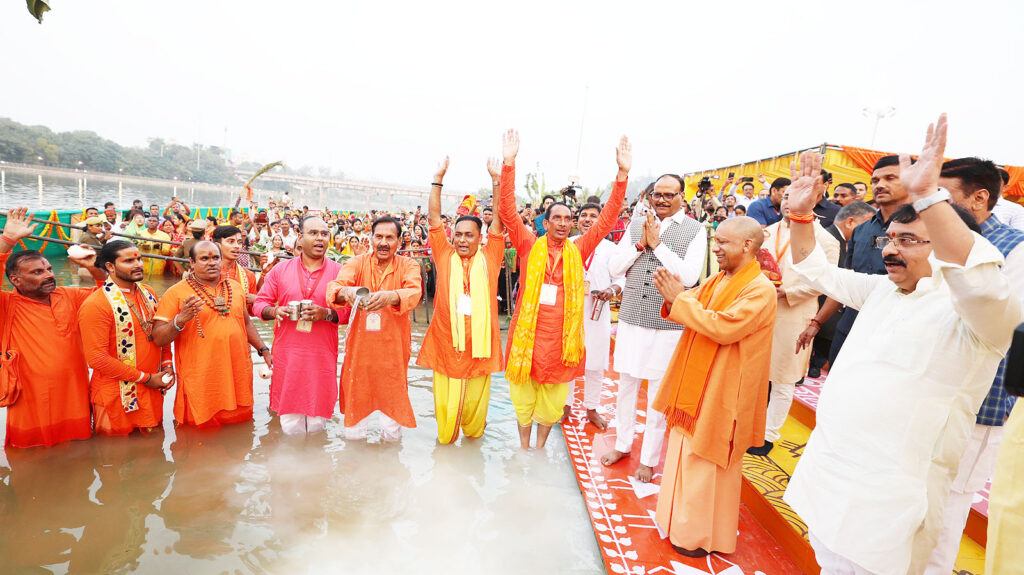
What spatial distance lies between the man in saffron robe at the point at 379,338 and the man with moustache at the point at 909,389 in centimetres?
288

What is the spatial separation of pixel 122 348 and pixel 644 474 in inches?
158

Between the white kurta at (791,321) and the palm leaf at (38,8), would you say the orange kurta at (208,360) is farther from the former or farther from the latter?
the white kurta at (791,321)

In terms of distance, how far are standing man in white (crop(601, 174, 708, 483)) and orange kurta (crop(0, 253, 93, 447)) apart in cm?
407

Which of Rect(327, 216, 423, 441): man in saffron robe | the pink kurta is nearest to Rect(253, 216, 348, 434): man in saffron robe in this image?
the pink kurta

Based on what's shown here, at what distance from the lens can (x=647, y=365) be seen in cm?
363

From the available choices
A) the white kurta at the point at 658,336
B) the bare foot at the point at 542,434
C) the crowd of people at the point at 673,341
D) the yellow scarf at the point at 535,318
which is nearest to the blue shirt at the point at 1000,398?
the crowd of people at the point at 673,341

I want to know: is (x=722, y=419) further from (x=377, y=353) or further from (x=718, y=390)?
(x=377, y=353)

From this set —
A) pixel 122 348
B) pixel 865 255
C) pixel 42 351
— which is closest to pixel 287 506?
pixel 122 348

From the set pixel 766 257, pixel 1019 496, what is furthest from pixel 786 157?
pixel 1019 496

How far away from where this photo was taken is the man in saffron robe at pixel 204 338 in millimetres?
3826

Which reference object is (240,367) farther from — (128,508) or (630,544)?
(630,544)

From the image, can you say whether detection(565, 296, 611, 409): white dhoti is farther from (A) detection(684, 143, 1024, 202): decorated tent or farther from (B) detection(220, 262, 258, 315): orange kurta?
(A) detection(684, 143, 1024, 202): decorated tent

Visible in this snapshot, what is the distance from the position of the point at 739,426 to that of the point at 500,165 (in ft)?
8.14

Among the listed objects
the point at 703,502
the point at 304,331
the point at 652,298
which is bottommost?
the point at 703,502
